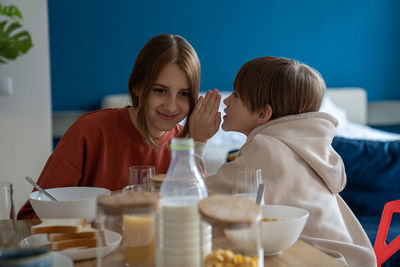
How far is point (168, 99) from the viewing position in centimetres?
160

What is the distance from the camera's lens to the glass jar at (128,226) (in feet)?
2.44

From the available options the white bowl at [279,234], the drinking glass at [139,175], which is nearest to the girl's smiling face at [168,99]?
the drinking glass at [139,175]

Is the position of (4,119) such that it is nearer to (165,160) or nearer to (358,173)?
(165,160)

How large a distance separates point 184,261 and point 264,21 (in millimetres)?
3961

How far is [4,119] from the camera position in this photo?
286 cm

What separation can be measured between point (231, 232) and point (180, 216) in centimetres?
10

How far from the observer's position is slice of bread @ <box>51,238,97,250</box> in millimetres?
921

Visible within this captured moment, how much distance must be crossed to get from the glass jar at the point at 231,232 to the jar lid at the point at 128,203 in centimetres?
8

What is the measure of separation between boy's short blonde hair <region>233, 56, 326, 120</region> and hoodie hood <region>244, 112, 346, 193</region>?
0.07 metres

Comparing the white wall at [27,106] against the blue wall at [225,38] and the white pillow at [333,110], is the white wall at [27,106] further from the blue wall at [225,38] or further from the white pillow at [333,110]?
the white pillow at [333,110]

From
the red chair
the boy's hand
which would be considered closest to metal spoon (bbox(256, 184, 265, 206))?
the boy's hand

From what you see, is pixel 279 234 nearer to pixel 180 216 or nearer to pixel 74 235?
pixel 180 216

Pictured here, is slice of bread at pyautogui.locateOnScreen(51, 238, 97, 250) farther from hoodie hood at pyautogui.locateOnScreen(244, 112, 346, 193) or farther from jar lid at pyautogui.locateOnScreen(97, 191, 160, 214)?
hoodie hood at pyautogui.locateOnScreen(244, 112, 346, 193)

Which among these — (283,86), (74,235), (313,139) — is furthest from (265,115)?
(74,235)
